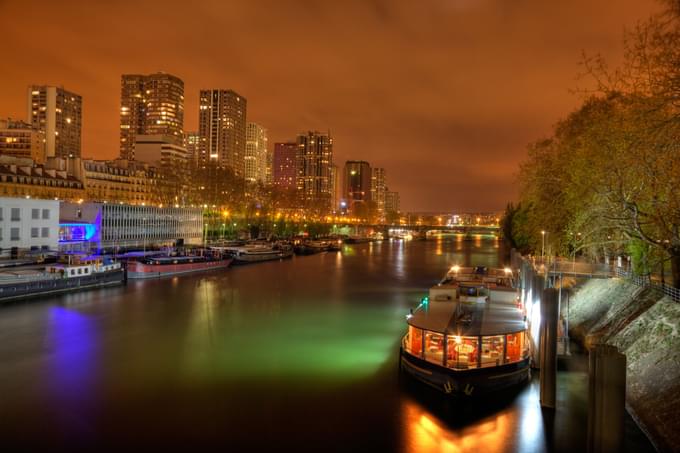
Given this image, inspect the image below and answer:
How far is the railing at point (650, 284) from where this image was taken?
1735 centimetres

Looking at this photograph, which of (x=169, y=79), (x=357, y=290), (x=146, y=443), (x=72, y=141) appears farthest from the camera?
(x=169, y=79)

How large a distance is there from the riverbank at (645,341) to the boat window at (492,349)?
378 centimetres

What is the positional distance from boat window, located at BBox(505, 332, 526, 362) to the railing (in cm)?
550

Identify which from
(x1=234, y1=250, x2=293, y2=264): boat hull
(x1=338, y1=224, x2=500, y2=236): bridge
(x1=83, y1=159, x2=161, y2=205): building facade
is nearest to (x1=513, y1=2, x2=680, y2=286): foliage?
(x1=234, y1=250, x2=293, y2=264): boat hull

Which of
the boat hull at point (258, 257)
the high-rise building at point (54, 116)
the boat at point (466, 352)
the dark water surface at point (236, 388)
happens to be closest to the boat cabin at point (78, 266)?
the dark water surface at point (236, 388)

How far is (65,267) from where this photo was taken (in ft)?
120

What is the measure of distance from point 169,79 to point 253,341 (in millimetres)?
196409

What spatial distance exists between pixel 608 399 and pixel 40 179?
77.0 meters

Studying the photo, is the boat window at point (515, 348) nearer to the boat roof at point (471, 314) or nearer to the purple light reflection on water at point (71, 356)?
the boat roof at point (471, 314)

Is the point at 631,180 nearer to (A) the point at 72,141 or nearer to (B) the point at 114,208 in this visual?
(B) the point at 114,208

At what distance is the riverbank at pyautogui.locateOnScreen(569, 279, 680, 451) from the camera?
12.3 m

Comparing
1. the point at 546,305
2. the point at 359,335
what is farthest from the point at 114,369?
the point at 546,305

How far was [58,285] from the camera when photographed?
3494 centimetres

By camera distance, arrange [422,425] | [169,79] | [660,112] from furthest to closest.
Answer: [169,79] → [422,425] → [660,112]
